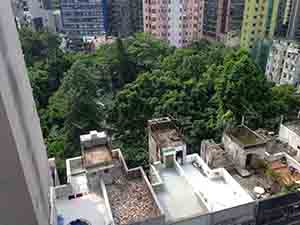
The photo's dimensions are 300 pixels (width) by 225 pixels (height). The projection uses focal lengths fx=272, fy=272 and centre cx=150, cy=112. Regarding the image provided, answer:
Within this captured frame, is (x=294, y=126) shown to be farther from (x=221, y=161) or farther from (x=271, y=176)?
(x=221, y=161)

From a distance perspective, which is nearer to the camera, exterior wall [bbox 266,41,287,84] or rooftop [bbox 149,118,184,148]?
rooftop [bbox 149,118,184,148]

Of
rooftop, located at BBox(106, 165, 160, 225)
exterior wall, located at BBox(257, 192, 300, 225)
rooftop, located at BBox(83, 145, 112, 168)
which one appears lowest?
exterior wall, located at BBox(257, 192, 300, 225)

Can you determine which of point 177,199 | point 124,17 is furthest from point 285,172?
point 124,17

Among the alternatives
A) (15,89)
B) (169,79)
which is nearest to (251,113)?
(169,79)

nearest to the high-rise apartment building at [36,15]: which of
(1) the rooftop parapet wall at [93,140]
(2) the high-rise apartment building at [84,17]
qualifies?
(2) the high-rise apartment building at [84,17]

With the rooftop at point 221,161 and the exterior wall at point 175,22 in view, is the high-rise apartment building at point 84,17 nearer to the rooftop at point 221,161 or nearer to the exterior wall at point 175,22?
the exterior wall at point 175,22

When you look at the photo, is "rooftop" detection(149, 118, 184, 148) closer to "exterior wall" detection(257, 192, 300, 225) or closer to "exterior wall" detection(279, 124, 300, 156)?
"exterior wall" detection(257, 192, 300, 225)

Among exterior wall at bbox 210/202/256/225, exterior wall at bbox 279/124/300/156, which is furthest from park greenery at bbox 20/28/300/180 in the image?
exterior wall at bbox 210/202/256/225
